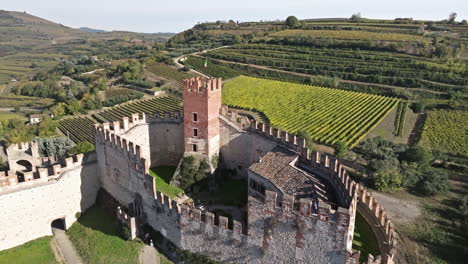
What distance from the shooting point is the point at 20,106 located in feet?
287

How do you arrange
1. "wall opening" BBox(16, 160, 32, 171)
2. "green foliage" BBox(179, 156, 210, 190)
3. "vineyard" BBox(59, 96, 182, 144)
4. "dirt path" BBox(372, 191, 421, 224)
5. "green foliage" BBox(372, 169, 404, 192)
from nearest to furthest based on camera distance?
"dirt path" BBox(372, 191, 421, 224)
"green foliage" BBox(179, 156, 210, 190)
"green foliage" BBox(372, 169, 404, 192)
"wall opening" BBox(16, 160, 32, 171)
"vineyard" BBox(59, 96, 182, 144)

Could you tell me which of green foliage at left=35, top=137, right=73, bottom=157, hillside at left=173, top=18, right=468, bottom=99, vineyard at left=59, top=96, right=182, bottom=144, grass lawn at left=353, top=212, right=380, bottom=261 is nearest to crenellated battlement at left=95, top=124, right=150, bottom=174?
green foliage at left=35, top=137, right=73, bottom=157

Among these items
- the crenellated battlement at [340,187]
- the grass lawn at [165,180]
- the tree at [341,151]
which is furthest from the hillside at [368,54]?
the grass lawn at [165,180]

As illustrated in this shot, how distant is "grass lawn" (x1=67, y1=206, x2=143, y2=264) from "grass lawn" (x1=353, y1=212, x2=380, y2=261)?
50.3 ft

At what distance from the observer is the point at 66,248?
26.5 meters

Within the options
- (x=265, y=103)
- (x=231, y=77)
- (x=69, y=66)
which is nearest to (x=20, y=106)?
(x=69, y=66)

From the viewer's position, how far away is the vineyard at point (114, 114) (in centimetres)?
5759

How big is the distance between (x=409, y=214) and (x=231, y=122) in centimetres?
1750

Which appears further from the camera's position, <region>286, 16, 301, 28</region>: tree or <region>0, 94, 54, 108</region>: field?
<region>286, 16, 301, 28</region>: tree

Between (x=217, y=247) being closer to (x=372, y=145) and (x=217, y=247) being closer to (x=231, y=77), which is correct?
(x=372, y=145)

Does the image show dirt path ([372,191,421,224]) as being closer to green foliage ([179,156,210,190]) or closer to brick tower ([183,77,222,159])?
brick tower ([183,77,222,159])

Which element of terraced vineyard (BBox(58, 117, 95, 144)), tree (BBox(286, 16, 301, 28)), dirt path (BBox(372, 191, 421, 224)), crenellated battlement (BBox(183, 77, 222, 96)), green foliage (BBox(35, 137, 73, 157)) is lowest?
terraced vineyard (BBox(58, 117, 95, 144))

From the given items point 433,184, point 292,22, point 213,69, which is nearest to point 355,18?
point 292,22

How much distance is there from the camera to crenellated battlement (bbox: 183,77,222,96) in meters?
29.7
